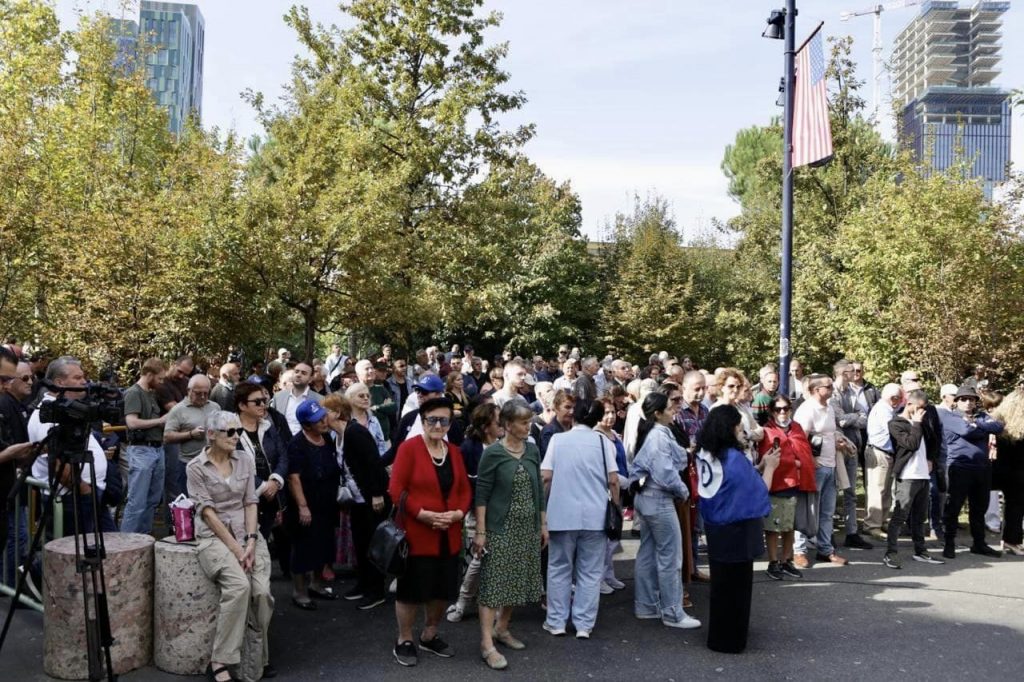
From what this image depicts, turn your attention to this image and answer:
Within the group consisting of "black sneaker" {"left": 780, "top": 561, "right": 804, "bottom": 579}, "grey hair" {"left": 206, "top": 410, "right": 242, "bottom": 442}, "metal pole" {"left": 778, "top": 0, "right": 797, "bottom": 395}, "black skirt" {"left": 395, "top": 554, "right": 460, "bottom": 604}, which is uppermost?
"metal pole" {"left": 778, "top": 0, "right": 797, "bottom": 395}

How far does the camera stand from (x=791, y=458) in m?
8.63

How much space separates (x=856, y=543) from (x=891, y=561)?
88cm

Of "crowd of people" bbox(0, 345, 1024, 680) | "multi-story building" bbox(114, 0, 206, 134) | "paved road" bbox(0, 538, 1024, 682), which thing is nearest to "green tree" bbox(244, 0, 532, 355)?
"crowd of people" bbox(0, 345, 1024, 680)

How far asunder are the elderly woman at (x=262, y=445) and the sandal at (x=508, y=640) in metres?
2.08

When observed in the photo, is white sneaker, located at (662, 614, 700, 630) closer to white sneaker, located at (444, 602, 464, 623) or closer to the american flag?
white sneaker, located at (444, 602, 464, 623)

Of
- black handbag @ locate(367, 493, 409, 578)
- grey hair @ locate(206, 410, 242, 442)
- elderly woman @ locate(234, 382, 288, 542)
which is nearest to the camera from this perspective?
grey hair @ locate(206, 410, 242, 442)

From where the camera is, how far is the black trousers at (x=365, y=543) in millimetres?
7652

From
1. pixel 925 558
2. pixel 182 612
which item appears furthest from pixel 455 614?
pixel 925 558

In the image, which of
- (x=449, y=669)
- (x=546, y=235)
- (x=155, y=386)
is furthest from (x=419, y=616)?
(x=546, y=235)

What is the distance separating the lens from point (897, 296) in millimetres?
17562

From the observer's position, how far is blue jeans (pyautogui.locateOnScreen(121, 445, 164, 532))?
859cm

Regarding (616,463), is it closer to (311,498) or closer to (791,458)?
(791,458)

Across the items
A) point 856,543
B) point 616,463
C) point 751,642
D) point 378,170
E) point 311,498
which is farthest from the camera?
point 378,170

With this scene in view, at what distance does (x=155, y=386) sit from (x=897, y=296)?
14.3 metres
